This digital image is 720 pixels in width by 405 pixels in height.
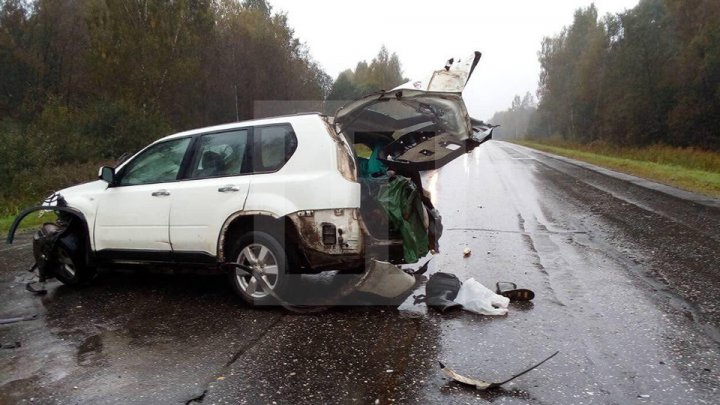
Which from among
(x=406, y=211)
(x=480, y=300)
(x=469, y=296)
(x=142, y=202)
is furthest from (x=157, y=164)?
(x=480, y=300)

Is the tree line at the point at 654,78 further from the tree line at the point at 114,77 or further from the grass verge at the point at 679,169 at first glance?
the tree line at the point at 114,77

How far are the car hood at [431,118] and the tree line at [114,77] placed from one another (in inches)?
508

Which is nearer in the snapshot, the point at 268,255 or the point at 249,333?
the point at 249,333

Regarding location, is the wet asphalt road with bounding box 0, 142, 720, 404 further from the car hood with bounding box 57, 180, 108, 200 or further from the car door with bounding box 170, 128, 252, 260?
the car hood with bounding box 57, 180, 108, 200

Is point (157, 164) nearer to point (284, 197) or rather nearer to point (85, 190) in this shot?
point (85, 190)

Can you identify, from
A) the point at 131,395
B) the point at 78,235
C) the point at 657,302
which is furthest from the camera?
the point at 78,235

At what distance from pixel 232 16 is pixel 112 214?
3496 cm

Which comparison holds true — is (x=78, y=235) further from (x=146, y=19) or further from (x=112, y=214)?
(x=146, y=19)

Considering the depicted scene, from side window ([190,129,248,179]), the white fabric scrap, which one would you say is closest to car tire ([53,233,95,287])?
side window ([190,129,248,179])

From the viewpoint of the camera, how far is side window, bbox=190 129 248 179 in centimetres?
532

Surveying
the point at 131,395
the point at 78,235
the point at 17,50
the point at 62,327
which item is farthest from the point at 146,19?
the point at 131,395

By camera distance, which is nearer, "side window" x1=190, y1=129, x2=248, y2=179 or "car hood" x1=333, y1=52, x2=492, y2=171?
"car hood" x1=333, y1=52, x2=492, y2=171

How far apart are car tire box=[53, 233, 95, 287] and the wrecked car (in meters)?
0.02

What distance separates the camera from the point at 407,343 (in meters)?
4.24
